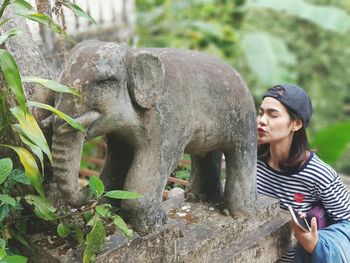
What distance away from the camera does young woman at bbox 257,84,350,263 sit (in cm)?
179

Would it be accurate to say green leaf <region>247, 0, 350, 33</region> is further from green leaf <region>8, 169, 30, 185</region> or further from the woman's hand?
green leaf <region>8, 169, 30, 185</region>

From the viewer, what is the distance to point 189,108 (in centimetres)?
147

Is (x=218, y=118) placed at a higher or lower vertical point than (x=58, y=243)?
higher

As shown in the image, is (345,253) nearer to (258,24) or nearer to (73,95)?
(73,95)

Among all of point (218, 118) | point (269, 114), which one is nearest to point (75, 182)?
point (218, 118)

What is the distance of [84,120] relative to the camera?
1.22 meters

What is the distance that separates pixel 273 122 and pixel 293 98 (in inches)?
4.5

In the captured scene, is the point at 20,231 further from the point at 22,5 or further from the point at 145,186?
the point at 22,5

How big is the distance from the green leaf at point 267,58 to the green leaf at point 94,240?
407 centimetres

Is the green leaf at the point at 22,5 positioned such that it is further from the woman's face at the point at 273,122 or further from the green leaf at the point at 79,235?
the woman's face at the point at 273,122

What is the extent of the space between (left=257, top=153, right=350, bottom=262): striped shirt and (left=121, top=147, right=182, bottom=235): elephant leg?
72cm

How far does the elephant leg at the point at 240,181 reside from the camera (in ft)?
5.73

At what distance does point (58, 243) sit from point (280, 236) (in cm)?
93

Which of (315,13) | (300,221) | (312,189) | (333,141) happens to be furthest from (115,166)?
(315,13)
